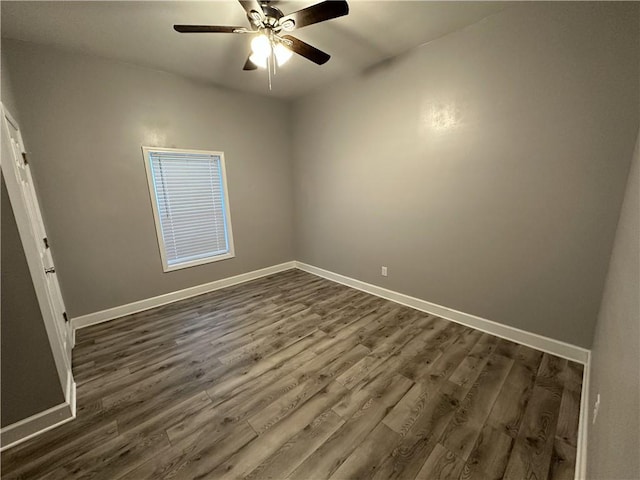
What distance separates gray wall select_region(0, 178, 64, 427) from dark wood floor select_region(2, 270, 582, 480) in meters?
0.24

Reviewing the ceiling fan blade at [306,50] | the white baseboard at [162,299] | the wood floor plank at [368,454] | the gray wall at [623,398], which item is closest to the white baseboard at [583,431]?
the gray wall at [623,398]

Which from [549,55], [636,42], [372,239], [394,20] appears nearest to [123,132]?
[394,20]

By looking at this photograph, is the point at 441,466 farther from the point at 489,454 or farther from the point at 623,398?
the point at 623,398

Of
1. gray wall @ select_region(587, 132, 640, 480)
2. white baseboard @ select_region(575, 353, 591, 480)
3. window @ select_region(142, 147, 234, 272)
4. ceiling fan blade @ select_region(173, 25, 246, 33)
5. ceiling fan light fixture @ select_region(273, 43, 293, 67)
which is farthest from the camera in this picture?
window @ select_region(142, 147, 234, 272)

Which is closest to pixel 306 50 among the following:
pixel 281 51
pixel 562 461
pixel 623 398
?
pixel 281 51

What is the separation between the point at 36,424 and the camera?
1561mm

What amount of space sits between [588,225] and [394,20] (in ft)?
7.38

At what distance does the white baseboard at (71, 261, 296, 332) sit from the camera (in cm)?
279

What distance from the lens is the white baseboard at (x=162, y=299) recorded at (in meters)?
2.79

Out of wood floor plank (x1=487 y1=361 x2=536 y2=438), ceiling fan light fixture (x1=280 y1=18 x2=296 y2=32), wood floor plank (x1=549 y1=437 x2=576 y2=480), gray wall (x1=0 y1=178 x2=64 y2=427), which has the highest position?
ceiling fan light fixture (x1=280 y1=18 x2=296 y2=32)

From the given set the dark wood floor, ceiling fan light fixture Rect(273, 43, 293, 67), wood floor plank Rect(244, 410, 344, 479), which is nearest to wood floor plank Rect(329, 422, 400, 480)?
the dark wood floor

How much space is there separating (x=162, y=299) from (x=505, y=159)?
4097 mm

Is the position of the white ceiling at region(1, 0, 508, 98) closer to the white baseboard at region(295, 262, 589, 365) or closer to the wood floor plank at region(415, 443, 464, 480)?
the white baseboard at region(295, 262, 589, 365)

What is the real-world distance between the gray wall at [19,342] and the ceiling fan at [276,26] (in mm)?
1662
